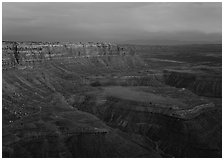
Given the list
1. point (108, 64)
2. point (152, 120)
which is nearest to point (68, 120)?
point (152, 120)

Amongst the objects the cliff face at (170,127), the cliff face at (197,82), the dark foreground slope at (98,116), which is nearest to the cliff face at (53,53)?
the dark foreground slope at (98,116)

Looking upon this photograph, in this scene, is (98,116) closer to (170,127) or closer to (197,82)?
(170,127)

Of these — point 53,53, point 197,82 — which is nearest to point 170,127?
point 197,82

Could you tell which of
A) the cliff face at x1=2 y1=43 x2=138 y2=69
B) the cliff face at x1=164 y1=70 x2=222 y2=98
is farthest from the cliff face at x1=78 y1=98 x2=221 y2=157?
the cliff face at x1=2 y1=43 x2=138 y2=69

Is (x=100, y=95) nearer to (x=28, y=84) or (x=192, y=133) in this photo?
(x=28, y=84)

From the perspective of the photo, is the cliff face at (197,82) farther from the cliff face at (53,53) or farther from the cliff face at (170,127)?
the cliff face at (170,127)

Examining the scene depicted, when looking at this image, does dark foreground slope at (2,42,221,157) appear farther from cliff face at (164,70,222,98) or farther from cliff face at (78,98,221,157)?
cliff face at (164,70,222,98)
